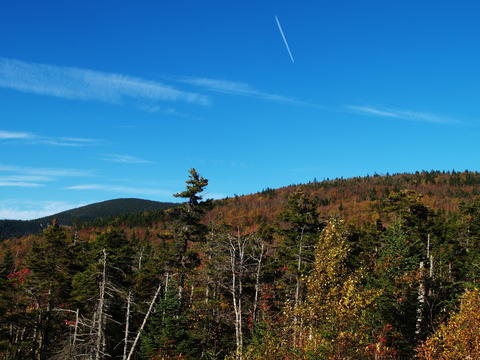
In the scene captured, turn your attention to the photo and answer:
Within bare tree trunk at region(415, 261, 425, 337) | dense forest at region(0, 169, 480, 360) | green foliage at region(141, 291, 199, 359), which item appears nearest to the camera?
dense forest at region(0, 169, 480, 360)

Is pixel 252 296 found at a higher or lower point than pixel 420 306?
lower

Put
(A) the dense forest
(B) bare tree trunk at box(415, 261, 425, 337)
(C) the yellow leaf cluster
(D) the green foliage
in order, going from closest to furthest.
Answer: (C) the yellow leaf cluster → (A) the dense forest → (B) bare tree trunk at box(415, 261, 425, 337) → (D) the green foliage

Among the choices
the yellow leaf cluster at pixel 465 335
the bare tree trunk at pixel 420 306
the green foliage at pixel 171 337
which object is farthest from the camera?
the green foliage at pixel 171 337

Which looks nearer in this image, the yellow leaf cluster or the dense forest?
the yellow leaf cluster

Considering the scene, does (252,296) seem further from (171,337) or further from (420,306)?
(420,306)

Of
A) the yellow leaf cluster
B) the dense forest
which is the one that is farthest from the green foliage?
the yellow leaf cluster

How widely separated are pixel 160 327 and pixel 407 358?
61.0 ft

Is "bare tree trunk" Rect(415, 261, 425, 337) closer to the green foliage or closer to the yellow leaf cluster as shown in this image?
the yellow leaf cluster

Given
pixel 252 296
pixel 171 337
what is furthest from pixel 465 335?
pixel 252 296

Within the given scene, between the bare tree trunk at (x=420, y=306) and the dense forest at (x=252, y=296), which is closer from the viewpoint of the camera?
the dense forest at (x=252, y=296)

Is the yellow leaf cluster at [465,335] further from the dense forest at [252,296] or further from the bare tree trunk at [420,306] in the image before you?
the bare tree trunk at [420,306]

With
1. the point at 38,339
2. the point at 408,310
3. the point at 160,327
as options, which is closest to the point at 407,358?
the point at 408,310

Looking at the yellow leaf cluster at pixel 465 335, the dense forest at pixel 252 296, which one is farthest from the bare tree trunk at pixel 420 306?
the yellow leaf cluster at pixel 465 335

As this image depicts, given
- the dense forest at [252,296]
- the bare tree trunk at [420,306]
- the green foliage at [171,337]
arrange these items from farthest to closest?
the green foliage at [171,337] < the bare tree trunk at [420,306] < the dense forest at [252,296]
